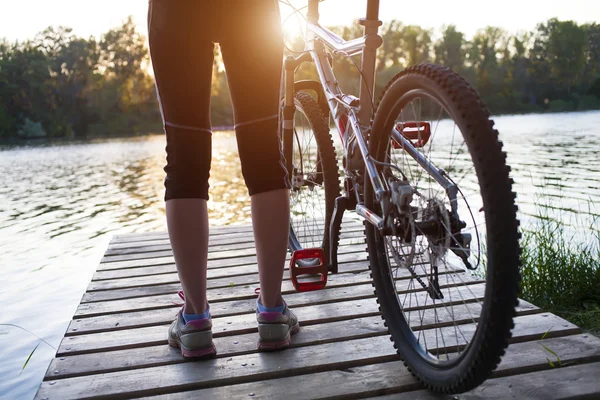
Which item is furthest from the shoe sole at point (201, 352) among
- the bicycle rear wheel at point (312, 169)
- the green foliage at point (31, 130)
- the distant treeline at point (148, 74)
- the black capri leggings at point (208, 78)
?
the green foliage at point (31, 130)

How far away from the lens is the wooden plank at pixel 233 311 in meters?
2.28

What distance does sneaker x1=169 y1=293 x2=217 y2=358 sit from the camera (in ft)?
6.04

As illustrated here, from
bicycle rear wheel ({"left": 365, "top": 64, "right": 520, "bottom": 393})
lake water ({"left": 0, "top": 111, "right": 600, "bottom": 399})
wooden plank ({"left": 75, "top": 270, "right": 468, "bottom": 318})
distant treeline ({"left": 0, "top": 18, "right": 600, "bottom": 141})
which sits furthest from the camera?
distant treeline ({"left": 0, "top": 18, "right": 600, "bottom": 141})

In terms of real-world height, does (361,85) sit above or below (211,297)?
above

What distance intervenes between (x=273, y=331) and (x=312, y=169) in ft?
3.83

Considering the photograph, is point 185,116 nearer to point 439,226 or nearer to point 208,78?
point 208,78

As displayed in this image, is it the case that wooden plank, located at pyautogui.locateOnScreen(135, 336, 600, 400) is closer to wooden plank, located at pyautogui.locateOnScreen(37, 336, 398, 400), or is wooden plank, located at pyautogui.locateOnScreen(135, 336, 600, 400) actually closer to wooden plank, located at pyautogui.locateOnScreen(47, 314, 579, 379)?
wooden plank, located at pyautogui.locateOnScreen(37, 336, 398, 400)

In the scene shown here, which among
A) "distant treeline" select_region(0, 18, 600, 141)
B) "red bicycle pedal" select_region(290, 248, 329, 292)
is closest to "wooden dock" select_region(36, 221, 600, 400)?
"red bicycle pedal" select_region(290, 248, 329, 292)

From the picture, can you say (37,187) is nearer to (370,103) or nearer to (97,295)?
(97,295)

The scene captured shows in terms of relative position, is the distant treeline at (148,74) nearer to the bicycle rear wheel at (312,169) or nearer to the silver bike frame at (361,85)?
the bicycle rear wheel at (312,169)

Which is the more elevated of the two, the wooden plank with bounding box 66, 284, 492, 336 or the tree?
the tree

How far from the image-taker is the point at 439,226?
1478 mm

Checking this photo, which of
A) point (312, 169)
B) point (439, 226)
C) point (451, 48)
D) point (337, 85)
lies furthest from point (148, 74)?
point (439, 226)

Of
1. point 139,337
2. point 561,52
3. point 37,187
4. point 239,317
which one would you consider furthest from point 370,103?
point 561,52
